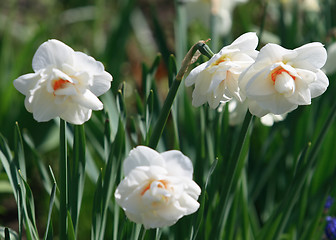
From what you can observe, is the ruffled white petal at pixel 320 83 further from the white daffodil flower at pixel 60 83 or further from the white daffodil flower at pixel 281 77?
the white daffodil flower at pixel 60 83

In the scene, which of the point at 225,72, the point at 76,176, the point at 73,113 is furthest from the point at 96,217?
the point at 225,72

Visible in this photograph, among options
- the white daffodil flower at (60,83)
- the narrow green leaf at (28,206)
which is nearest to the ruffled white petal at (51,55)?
the white daffodil flower at (60,83)

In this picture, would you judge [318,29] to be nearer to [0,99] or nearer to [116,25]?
[116,25]

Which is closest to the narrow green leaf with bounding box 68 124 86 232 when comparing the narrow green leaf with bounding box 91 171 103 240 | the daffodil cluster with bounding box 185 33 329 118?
the narrow green leaf with bounding box 91 171 103 240

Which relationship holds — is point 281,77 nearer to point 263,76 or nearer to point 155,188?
point 263,76


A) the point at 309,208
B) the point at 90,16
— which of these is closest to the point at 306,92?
the point at 309,208

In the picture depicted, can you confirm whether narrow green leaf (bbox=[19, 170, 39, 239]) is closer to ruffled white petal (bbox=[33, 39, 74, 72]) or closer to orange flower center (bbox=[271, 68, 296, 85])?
ruffled white petal (bbox=[33, 39, 74, 72])
